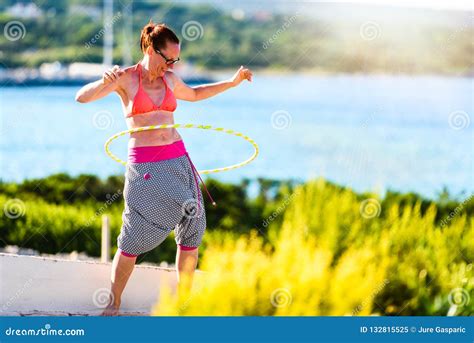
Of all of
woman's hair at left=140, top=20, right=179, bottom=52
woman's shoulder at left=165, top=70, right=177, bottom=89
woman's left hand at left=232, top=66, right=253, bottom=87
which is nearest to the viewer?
woman's hair at left=140, top=20, right=179, bottom=52

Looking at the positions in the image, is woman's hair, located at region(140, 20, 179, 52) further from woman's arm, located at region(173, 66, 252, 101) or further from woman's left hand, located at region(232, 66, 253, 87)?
woman's left hand, located at region(232, 66, 253, 87)

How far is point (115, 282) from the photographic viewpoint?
4.47 m

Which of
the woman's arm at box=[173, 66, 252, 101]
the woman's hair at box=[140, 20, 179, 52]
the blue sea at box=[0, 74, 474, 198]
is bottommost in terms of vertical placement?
the blue sea at box=[0, 74, 474, 198]

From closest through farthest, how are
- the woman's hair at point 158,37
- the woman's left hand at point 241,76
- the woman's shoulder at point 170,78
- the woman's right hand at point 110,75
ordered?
the woman's right hand at point 110,75 → the woman's hair at point 158,37 → the woman's shoulder at point 170,78 → the woman's left hand at point 241,76

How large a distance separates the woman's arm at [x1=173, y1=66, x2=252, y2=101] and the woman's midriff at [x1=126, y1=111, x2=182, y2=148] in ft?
0.62

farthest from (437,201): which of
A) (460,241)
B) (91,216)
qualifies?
(91,216)

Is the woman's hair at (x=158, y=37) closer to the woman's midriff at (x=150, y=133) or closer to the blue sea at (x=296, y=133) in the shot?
the woman's midriff at (x=150, y=133)

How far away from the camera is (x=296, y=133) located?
8656 millimetres

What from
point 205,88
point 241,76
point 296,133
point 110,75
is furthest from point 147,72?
point 296,133

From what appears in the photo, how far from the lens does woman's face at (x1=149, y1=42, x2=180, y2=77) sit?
4.29 metres

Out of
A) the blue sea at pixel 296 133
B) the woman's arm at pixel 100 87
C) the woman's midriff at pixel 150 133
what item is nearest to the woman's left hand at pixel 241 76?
the woman's midriff at pixel 150 133

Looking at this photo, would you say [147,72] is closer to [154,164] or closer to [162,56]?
[162,56]

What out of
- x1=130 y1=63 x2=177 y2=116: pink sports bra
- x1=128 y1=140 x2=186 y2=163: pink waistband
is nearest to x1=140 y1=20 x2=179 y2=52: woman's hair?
x1=130 y1=63 x2=177 y2=116: pink sports bra

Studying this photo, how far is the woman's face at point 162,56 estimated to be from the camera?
429cm
